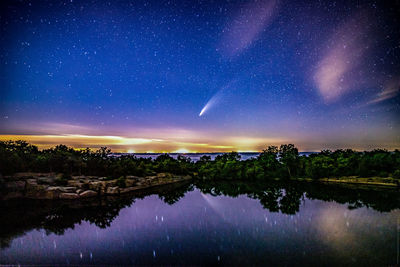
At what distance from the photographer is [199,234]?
1230 cm

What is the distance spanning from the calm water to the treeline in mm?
13507

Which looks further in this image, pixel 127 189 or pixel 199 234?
pixel 127 189

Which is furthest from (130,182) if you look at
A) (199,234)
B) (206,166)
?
(206,166)

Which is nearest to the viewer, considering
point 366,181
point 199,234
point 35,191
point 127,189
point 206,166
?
point 199,234

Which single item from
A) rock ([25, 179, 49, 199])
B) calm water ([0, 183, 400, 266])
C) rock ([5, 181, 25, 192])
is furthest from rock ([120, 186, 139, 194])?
rock ([5, 181, 25, 192])

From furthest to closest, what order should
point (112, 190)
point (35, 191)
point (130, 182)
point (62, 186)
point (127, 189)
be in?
1. point (130, 182)
2. point (127, 189)
3. point (112, 190)
4. point (62, 186)
5. point (35, 191)

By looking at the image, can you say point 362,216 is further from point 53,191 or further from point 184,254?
point 53,191

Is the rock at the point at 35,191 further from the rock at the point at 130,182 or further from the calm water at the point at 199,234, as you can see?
the rock at the point at 130,182

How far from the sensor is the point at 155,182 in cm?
3712

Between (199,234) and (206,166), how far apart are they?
4427 cm

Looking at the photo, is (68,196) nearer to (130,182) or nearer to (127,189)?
(127,189)

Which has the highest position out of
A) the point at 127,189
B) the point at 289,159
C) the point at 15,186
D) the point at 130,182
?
the point at 289,159

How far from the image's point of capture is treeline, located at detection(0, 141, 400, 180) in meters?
31.5

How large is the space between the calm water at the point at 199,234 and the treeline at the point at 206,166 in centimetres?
1351
